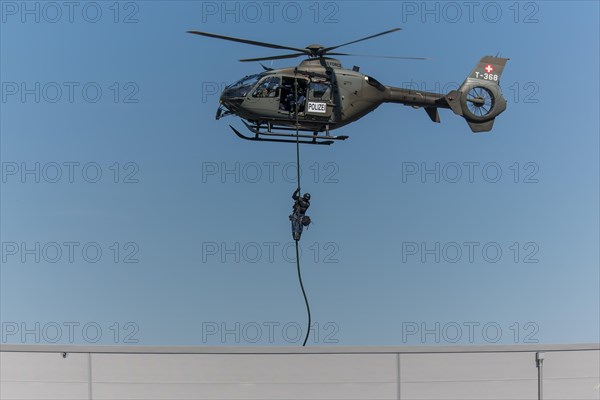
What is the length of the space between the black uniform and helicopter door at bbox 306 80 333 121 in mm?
3099

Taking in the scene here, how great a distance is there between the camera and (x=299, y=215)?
17594 mm

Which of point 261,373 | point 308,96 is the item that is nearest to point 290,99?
point 308,96

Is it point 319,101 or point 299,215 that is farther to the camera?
point 319,101

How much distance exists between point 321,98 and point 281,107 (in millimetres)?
1011

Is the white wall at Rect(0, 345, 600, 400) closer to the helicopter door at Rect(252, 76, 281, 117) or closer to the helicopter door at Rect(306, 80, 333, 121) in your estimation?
the helicopter door at Rect(252, 76, 281, 117)

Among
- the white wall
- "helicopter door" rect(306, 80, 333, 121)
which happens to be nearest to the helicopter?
"helicopter door" rect(306, 80, 333, 121)

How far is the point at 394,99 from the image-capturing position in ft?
71.6

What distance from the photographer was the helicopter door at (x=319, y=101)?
794 inches

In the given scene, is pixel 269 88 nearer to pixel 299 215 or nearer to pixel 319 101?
pixel 319 101

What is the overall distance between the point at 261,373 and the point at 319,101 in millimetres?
6865

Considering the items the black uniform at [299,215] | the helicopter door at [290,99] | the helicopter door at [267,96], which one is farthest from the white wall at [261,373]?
the helicopter door at [290,99]

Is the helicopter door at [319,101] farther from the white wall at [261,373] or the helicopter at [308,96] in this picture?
the white wall at [261,373]

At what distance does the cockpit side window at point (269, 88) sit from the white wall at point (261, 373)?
6239mm

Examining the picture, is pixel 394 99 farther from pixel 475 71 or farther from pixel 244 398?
pixel 244 398
